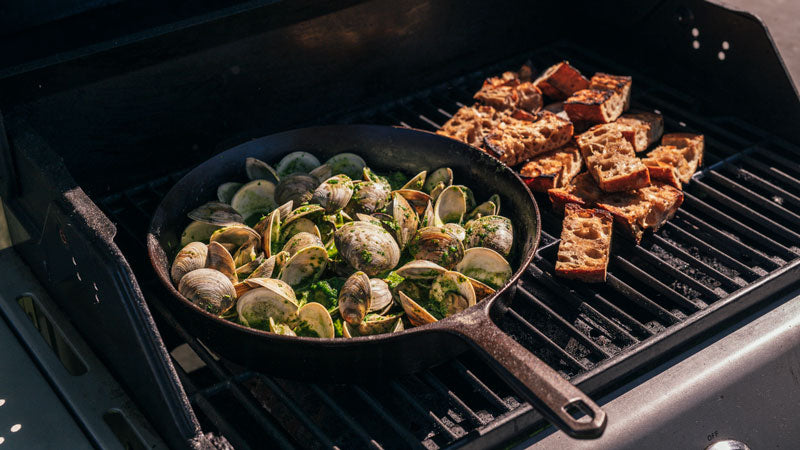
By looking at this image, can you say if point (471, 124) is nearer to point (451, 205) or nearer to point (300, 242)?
point (451, 205)

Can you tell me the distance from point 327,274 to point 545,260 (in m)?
0.63

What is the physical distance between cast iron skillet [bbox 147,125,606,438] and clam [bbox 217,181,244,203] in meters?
0.04

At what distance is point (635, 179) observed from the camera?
2271mm

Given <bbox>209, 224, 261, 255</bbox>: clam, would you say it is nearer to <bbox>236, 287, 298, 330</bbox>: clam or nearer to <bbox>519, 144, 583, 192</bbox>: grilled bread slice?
<bbox>236, 287, 298, 330</bbox>: clam

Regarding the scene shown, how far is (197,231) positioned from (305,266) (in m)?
0.37

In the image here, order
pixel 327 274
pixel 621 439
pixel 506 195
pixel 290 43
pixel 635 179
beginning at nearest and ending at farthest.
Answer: pixel 621 439, pixel 327 274, pixel 506 195, pixel 635 179, pixel 290 43

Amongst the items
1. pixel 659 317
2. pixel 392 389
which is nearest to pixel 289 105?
pixel 392 389

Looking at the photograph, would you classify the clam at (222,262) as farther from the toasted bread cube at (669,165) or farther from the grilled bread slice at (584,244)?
the toasted bread cube at (669,165)

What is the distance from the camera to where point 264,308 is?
167 centimetres

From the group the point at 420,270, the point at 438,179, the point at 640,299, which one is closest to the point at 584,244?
the point at 640,299

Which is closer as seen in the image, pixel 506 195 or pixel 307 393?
pixel 307 393

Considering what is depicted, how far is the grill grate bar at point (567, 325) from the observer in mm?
1753

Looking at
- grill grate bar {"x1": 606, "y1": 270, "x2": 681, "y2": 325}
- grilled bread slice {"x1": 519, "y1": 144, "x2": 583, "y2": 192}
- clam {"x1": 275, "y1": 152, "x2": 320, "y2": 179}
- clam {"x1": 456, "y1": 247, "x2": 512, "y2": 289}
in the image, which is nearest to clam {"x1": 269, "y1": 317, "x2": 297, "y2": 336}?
clam {"x1": 456, "y1": 247, "x2": 512, "y2": 289}

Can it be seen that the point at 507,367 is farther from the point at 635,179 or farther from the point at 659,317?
the point at 635,179
